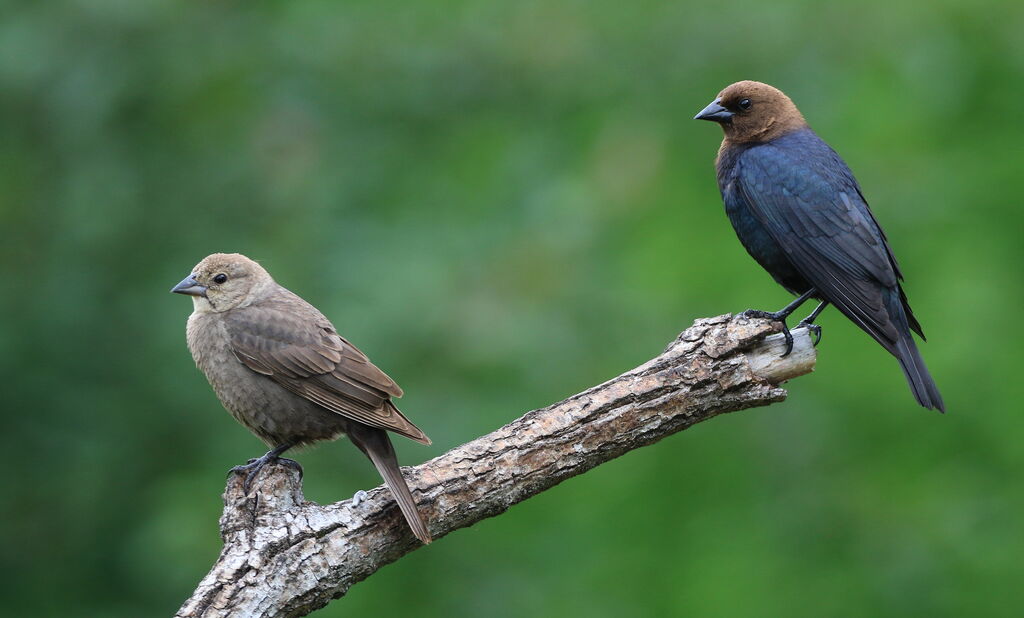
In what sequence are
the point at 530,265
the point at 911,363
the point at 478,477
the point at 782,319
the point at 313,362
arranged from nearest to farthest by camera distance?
the point at 478,477, the point at 313,362, the point at 782,319, the point at 911,363, the point at 530,265

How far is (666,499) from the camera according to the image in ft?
22.4

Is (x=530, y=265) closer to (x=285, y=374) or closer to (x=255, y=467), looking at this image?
(x=285, y=374)

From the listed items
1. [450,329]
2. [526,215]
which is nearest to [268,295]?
[450,329]

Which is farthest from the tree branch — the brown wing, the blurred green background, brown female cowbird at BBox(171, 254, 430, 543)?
the blurred green background

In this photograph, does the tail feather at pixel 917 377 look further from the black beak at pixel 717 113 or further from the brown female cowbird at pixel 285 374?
the brown female cowbird at pixel 285 374

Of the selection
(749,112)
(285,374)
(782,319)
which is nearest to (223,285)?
(285,374)

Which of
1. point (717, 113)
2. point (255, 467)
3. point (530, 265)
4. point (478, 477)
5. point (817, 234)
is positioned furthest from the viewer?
point (530, 265)

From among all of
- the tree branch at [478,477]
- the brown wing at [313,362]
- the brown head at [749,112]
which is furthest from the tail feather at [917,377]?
the brown wing at [313,362]

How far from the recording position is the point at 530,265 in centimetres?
638

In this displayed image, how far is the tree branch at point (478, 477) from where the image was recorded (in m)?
3.81

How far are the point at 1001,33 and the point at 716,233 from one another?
206 cm

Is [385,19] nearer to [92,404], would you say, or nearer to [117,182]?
[117,182]

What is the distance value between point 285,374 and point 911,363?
7.94ft

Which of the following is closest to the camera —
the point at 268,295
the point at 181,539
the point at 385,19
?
the point at 268,295
